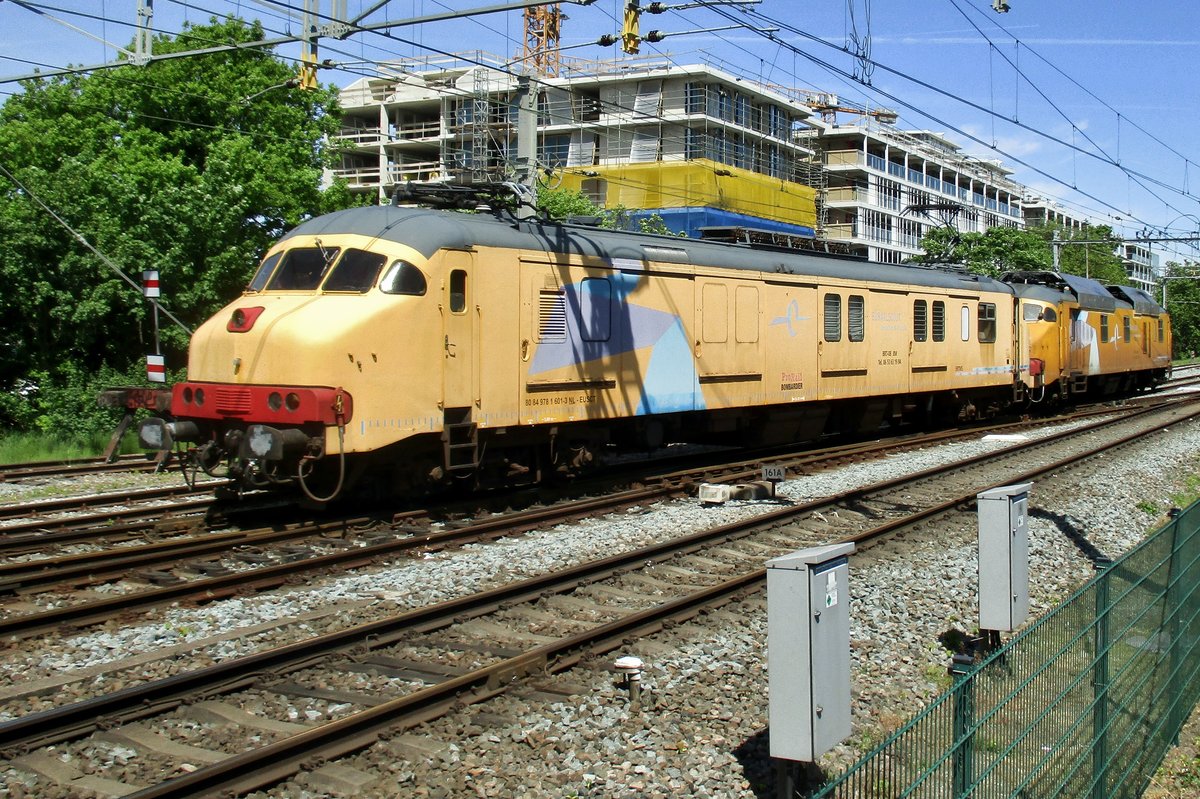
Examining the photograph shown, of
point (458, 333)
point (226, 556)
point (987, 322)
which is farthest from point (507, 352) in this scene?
point (987, 322)

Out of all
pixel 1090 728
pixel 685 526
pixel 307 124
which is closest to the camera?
pixel 1090 728

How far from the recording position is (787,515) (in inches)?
472

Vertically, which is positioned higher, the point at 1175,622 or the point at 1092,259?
the point at 1092,259

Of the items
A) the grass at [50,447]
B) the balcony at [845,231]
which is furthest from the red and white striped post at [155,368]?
the balcony at [845,231]

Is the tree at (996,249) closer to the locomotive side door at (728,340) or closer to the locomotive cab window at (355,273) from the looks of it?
the locomotive side door at (728,340)

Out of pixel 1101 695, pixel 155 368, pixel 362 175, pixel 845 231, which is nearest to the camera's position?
pixel 1101 695

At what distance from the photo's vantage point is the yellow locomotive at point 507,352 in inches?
420

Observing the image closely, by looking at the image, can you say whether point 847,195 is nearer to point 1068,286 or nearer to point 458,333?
point 1068,286

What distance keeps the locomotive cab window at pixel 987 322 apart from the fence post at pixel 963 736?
19.9m

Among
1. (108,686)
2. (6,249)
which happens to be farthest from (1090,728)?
(6,249)

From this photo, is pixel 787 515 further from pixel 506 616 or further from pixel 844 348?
pixel 844 348

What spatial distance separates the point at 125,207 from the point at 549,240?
11376 mm

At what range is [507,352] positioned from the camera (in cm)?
1225

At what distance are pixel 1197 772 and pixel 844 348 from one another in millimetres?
12066
